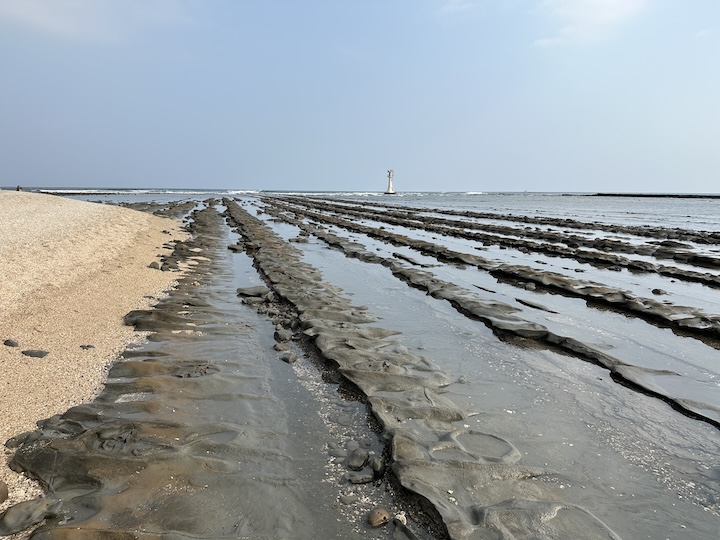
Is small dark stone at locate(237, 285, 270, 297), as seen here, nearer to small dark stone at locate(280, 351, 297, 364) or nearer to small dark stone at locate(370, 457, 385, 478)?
small dark stone at locate(280, 351, 297, 364)

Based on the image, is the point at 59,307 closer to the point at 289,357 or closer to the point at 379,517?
the point at 289,357

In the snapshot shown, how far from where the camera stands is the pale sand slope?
4250 mm

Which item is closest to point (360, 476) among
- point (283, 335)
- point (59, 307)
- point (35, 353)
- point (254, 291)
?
point (283, 335)

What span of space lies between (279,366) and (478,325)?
12.2 ft

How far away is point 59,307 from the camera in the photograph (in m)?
7.30

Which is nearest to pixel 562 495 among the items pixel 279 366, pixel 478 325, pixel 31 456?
pixel 279 366

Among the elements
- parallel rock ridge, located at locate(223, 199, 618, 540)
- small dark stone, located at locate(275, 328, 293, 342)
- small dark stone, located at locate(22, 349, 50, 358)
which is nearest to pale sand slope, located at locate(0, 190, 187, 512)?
small dark stone, located at locate(22, 349, 50, 358)

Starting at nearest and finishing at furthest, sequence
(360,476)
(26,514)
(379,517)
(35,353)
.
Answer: (26,514)
(379,517)
(360,476)
(35,353)

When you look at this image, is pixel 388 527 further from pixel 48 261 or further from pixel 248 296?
pixel 48 261

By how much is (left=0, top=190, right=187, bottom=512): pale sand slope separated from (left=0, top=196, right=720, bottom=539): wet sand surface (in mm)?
327

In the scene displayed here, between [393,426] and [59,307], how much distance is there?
20.2ft

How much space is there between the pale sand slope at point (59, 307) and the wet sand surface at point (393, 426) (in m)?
0.33

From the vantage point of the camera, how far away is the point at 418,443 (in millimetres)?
3758

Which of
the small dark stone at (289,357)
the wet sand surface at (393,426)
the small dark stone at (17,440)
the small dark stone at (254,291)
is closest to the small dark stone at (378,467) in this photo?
the wet sand surface at (393,426)
